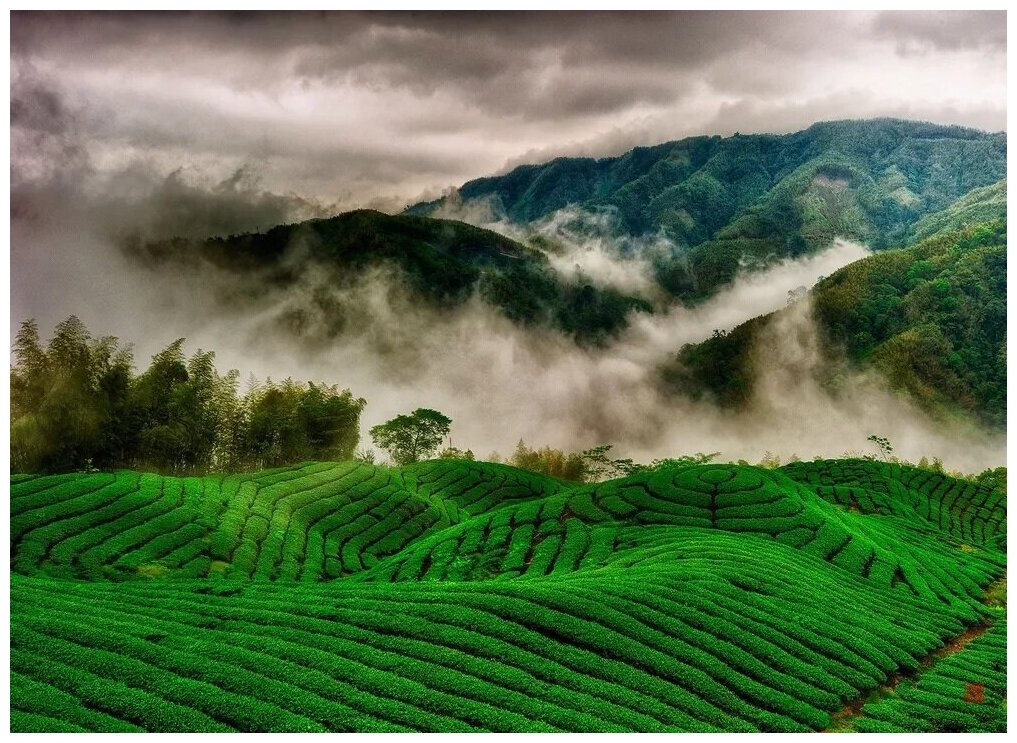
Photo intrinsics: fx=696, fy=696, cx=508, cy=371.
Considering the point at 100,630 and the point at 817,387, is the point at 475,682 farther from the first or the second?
the point at 817,387

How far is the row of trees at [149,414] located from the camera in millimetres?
43219

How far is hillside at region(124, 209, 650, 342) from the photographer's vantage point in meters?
137

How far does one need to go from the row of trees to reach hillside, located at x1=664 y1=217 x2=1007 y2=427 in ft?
305

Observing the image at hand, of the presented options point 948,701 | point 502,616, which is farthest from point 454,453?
point 948,701

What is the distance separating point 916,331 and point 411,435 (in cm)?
8986

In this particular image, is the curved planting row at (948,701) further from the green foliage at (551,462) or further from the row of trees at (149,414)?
the green foliage at (551,462)

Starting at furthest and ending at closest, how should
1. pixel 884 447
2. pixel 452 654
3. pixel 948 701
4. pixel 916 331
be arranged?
pixel 916 331 → pixel 884 447 → pixel 948 701 → pixel 452 654

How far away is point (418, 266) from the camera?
151 m

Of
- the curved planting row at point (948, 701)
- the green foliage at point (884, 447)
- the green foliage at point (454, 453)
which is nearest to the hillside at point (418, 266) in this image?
the green foliage at point (454, 453)

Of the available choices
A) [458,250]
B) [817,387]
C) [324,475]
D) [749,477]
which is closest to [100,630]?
[324,475]

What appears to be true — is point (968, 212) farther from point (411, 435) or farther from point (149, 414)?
point (149, 414)

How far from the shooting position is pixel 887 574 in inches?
1231

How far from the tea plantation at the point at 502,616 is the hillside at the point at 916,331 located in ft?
275

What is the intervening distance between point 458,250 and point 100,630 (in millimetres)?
147291
